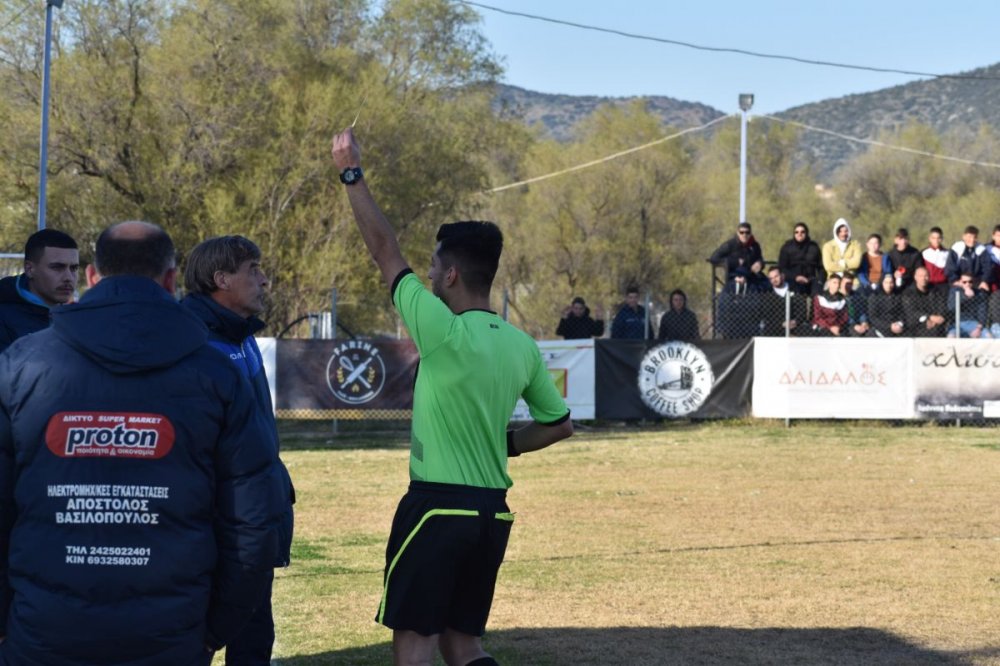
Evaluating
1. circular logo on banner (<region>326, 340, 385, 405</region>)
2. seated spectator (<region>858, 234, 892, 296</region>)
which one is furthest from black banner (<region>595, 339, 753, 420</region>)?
circular logo on banner (<region>326, 340, 385, 405</region>)

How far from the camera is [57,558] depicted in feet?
11.9

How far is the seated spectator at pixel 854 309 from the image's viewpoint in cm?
2352

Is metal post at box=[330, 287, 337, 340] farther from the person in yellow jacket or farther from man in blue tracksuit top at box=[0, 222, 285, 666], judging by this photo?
man in blue tracksuit top at box=[0, 222, 285, 666]

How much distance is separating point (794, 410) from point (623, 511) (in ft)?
35.6

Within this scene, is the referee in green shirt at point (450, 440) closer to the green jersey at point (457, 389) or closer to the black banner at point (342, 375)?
the green jersey at point (457, 389)

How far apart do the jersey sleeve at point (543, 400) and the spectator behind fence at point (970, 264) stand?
19227 mm

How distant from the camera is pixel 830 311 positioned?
23469 mm

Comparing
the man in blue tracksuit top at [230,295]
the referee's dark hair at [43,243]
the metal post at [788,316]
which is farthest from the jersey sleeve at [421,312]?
the metal post at [788,316]

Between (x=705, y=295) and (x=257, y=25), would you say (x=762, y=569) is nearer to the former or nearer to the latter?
(x=257, y=25)

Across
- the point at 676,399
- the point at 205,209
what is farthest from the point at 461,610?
the point at 205,209

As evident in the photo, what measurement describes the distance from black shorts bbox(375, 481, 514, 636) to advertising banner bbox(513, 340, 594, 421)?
18.2m

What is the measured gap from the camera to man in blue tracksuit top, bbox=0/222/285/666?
362 centimetres

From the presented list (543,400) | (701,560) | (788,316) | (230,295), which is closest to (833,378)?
(788,316)

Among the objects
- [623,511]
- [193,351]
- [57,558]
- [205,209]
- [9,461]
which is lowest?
[623,511]
